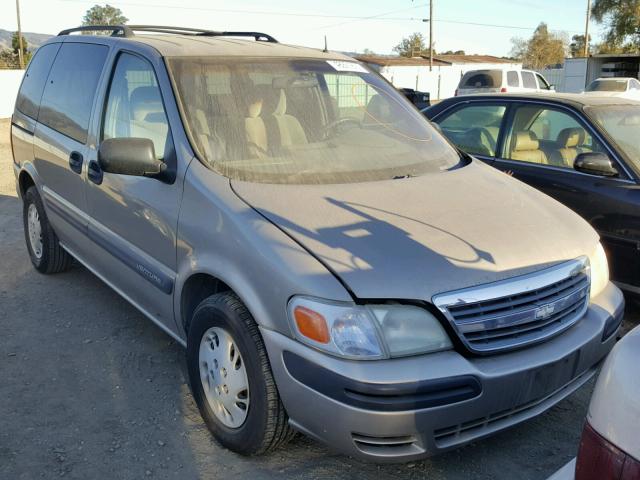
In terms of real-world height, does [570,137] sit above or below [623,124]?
below

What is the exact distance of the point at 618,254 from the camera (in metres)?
4.26

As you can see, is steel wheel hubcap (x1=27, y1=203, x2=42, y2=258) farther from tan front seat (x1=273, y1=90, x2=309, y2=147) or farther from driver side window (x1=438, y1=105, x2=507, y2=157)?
driver side window (x1=438, y1=105, x2=507, y2=157)

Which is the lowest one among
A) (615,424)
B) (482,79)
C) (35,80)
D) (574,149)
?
(615,424)

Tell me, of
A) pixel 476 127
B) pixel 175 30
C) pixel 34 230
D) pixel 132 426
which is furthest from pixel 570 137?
pixel 34 230

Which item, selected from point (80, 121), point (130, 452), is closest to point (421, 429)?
point (130, 452)

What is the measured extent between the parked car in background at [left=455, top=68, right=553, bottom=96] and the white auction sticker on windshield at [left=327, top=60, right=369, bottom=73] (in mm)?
17825

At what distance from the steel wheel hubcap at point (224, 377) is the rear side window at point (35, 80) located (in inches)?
118

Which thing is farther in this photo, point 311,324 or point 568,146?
point 568,146

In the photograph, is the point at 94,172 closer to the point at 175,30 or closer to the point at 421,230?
the point at 175,30

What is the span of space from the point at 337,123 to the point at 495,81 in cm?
1961

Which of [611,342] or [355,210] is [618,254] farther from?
[355,210]

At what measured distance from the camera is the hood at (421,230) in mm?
2484

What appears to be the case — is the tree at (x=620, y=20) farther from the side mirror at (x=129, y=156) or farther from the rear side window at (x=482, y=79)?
the side mirror at (x=129, y=156)

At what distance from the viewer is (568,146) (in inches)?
194
